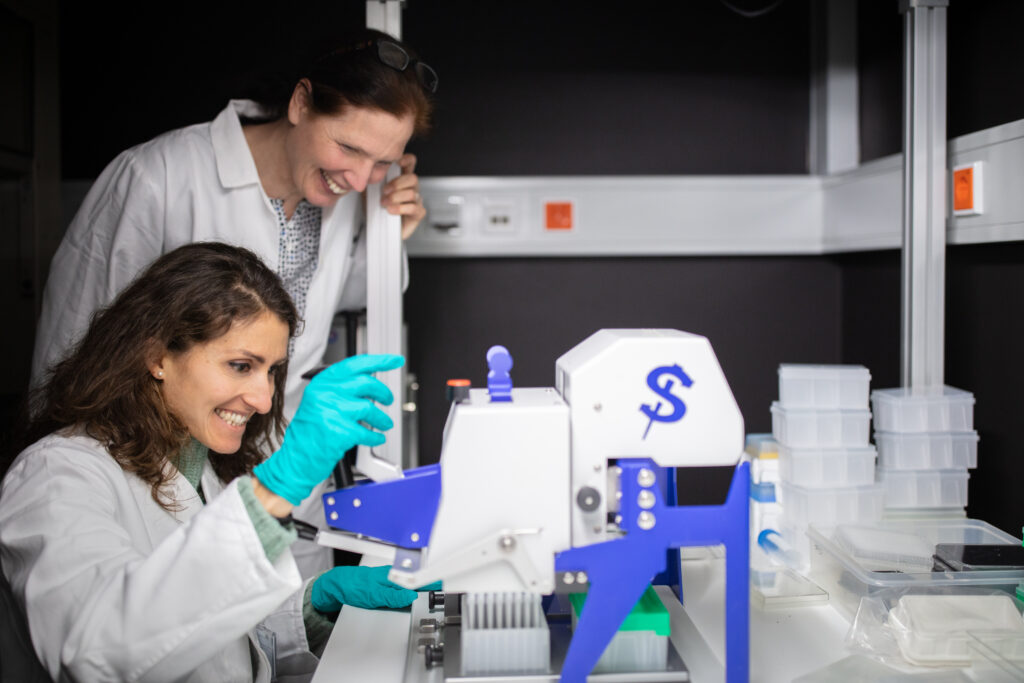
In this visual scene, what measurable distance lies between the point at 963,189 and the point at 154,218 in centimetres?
153

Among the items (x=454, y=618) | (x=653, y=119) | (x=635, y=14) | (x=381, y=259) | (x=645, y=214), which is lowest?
(x=454, y=618)

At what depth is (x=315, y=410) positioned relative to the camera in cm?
103

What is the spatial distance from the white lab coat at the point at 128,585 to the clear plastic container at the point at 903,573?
0.80 metres

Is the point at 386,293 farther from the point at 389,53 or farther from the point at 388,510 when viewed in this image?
the point at 388,510

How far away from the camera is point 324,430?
102 centimetres

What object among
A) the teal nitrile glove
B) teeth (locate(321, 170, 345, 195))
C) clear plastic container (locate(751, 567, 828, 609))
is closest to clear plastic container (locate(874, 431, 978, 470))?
clear plastic container (locate(751, 567, 828, 609))

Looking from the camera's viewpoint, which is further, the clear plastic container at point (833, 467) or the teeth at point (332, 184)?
the teeth at point (332, 184)

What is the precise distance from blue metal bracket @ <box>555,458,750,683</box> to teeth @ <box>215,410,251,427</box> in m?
0.56

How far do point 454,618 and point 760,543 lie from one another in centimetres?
65

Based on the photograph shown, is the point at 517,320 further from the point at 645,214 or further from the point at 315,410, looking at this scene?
the point at 315,410

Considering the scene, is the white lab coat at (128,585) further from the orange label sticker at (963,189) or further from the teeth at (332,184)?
the orange label sticker at (963,189)

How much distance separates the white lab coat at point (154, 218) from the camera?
5.38ft

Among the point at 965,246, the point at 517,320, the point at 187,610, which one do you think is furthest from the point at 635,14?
the point at 187,610

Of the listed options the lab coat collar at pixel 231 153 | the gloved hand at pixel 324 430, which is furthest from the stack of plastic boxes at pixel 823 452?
the lab coat collar at pixel 231 153
